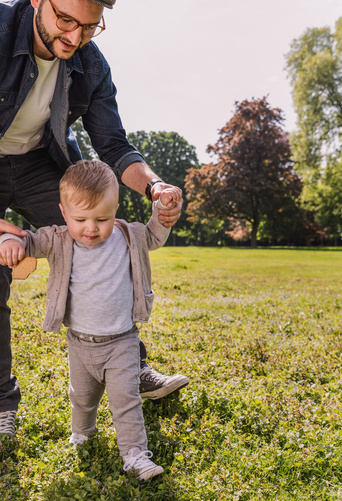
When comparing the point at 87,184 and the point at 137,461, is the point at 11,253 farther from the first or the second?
the point at 137,461

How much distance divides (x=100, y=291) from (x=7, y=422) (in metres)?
1.26

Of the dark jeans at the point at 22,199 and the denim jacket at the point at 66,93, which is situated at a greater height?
Result: the denim jacket at the point at 66,93

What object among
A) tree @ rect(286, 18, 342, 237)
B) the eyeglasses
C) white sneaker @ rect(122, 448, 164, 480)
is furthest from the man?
tree @ rect(286, 18, 342, 237)

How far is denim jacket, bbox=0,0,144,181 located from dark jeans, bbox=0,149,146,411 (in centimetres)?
13

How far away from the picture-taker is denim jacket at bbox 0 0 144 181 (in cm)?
285

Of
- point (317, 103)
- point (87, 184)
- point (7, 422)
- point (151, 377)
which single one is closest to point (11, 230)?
point (87, 184)

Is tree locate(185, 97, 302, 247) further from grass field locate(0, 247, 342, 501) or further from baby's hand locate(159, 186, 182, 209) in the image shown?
baby's hand locate(159, 186, 182, 209)

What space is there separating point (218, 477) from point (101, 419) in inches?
41.7

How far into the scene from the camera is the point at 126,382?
267cm

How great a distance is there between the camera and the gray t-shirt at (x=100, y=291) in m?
2.72

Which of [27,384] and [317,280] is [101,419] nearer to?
[27,384]

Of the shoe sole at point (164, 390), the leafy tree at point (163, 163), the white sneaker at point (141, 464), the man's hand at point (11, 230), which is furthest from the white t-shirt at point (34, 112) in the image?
the leafy tree at point (163, 163)

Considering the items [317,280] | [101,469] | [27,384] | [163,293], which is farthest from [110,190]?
[317,280]

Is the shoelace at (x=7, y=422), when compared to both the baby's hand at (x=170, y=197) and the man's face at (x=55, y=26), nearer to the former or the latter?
the baby's hand at (x=170, y=197)
